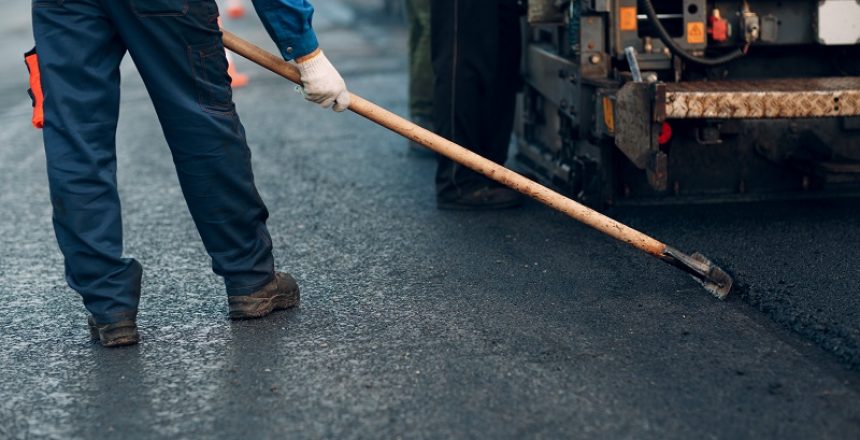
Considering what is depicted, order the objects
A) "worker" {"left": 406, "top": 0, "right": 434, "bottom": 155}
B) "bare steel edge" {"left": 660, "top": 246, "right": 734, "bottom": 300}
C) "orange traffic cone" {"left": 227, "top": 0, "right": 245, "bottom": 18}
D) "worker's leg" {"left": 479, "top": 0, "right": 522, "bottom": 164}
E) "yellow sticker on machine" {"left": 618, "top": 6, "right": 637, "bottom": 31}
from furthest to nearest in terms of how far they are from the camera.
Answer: "orange traffic cone" {"left": 227, "top": 0, "right": 245, "bottom": 18}
"worker" {"left": 406, "top": 0, "right": 434, "bottom": 155}
"worker's leg" {"left": 479, "top": 0, "right": 522, "bottom": 164}
"yellow sticker on machine" {"left": 618, "top": 6, "right": 637, "bottom": 31}
"bare steel edge" {"left": 660, "top": 246, "right": 734, "bottom": 300}

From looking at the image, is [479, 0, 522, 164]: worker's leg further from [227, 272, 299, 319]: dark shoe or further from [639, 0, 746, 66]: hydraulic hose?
[227, 272, 299, 319]: dark shoe

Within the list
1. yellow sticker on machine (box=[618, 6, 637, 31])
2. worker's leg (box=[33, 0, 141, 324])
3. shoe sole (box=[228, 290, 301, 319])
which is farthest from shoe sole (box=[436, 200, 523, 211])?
worker's leg (box=[33, 0, 141, 324])

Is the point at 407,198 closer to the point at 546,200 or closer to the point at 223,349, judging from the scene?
the point at 546,200

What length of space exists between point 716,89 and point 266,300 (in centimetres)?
161

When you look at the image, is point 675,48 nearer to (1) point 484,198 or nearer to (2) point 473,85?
(2) point 473,85

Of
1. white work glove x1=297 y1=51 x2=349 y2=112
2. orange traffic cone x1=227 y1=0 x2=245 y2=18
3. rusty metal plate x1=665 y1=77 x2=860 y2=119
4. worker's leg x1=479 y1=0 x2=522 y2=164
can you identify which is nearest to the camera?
white work glove x1=297 y1=51 x2=349 y2=112

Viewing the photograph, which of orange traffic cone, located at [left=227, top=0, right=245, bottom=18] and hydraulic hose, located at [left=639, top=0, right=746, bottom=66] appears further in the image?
orange traffic cone, located at [left=227, top=0, right=245, bottom=18]

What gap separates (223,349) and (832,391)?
161cm

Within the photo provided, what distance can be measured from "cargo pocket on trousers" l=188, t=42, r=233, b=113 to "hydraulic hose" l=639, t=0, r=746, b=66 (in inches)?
61.8

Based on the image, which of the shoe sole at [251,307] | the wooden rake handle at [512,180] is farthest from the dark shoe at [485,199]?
the shoe sole at [251,307]

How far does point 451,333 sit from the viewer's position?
12.8ft

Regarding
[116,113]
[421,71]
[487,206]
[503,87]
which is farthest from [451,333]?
[421,71]

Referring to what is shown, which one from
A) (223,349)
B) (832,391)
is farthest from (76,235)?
A: (832,391)

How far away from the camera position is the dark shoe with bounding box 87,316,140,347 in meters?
3.91
